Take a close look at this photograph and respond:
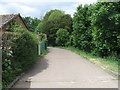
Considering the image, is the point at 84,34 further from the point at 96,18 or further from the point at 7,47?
the point at 7,47

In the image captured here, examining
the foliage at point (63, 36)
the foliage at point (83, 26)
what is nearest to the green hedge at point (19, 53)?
the foliage at point (83, 26)

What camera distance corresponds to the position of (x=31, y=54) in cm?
719

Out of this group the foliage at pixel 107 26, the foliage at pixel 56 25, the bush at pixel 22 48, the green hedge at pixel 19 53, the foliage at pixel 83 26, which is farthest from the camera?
the foliage at pixel 56 25

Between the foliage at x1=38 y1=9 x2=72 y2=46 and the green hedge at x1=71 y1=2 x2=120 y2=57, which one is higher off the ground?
the foliage at x1=38 y1=9 x2=72 y2=46

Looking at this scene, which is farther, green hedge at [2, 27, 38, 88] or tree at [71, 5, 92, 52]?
tree at [71, 5, 92, 52]

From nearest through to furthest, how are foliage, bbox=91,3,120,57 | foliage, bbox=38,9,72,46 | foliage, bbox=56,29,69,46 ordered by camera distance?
foliage, bbox=91,3,120,57, foliage, bbox=56,29,69,46, foliage, bbox=38,9,72,46

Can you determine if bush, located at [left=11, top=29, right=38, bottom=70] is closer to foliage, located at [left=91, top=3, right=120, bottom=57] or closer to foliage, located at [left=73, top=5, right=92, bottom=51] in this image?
foliage, located at [left=91, top=3, right=120, bottom=57]

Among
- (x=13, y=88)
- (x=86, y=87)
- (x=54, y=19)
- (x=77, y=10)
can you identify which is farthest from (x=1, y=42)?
(x=54, y=19)

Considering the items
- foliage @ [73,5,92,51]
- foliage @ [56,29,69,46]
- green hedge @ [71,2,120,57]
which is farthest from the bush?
foliage @ [56,29,69,46]

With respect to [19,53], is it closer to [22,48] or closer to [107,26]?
[22,48]

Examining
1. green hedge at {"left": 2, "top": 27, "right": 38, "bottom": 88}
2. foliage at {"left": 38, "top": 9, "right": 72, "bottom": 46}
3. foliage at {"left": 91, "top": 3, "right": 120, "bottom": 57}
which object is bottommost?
green hedge at {"left": 2, "top": 27, "right": 38, "bottom": 88}

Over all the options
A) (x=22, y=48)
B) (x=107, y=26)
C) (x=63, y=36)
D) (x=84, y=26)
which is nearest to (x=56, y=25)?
(x=63, y=36)

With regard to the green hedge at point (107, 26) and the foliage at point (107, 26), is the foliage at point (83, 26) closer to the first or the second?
the green hedge at point (107, 26)

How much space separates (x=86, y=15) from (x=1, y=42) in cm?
1299
